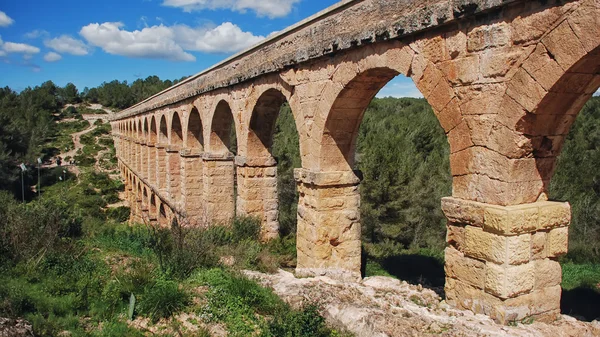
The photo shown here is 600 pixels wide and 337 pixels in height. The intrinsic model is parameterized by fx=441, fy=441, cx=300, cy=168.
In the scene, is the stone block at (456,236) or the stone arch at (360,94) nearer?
the stone block at (456,236)

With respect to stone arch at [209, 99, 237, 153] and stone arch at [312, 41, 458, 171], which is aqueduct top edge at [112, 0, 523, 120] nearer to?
stone arch at [312, 41, 458, 171]

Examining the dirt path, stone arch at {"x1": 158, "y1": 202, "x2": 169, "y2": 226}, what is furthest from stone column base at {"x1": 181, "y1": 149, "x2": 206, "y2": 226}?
the dirt path

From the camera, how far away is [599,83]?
364 cm

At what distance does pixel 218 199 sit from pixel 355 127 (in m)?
5.69

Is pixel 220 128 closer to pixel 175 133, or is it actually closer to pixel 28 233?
pixel 175 133

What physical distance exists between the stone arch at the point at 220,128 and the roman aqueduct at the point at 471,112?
3.64 metres

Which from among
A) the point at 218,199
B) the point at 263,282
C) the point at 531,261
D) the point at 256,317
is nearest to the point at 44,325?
the point at 256,317

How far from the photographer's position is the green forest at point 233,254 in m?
4.04

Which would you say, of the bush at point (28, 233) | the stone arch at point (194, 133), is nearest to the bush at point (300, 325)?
the bush at point (28, 233)

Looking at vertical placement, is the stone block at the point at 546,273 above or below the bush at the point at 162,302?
above

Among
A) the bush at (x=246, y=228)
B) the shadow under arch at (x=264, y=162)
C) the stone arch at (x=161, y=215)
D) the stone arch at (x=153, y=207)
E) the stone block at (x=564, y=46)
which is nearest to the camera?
the stone block at (x=564, y=46)

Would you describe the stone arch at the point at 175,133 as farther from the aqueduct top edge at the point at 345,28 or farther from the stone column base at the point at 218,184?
the aqueduct top edge at the point at 345,28

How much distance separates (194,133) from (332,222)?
25.9ft

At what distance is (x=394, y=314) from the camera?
4152mm
